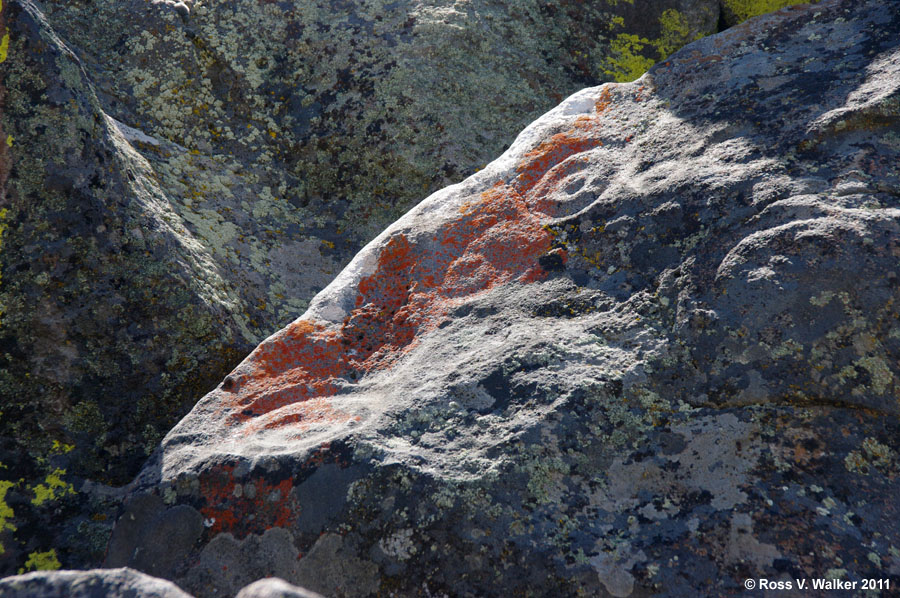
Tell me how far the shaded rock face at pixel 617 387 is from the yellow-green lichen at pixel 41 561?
70 centimetres

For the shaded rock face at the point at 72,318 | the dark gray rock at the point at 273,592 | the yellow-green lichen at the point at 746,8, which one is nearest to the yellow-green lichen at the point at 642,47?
the yellow-green lichen at the point at 746,8

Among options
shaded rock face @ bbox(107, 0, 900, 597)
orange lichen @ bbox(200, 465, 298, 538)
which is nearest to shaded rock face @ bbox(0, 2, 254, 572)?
shaded rock face @ bbox(107, 0, 900, 597)

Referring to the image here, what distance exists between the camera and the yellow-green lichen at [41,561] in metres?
3.22

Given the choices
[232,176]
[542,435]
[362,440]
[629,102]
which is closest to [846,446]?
[542,435]

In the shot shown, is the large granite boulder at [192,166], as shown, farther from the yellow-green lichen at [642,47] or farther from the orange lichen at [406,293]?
the orange lichen at [406,293]

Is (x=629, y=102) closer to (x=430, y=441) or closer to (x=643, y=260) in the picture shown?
(x=643, y=260)

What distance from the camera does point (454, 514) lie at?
2547mm

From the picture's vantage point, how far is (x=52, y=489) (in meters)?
3.43

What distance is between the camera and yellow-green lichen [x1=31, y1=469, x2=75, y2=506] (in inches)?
133

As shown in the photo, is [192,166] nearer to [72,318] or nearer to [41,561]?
[72,318]

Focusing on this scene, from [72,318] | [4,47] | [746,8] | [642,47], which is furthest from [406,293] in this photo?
[746,8]

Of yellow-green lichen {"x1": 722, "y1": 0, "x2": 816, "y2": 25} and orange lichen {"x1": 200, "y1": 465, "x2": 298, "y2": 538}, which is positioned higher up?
yellow-green lichen {"x1": 722, "y1": 0, "x2": 816, "y2": 25}

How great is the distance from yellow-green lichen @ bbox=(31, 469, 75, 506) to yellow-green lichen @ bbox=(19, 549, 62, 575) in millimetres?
258

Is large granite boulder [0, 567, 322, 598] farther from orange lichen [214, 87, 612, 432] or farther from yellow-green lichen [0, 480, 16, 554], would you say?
yellow-green lichen [0, 480, 16, 554]
